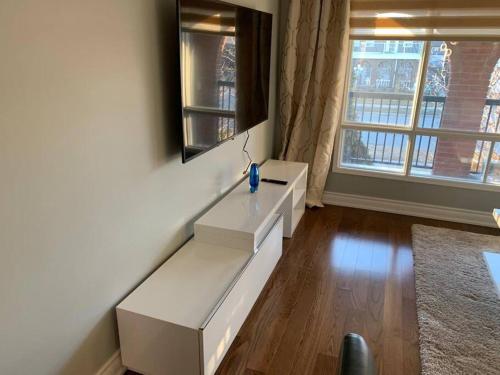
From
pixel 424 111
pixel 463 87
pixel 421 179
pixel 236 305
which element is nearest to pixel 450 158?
pixel 421 179

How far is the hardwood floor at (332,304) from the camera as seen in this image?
2.02 m

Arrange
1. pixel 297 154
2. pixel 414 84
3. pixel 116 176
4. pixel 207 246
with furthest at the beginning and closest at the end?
1. pixel 297 154
2. pixel 414 84
3. pixel 207 246
4. pixel 116 176

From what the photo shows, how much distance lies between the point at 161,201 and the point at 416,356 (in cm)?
152

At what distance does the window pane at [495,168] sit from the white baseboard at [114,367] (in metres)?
3.28

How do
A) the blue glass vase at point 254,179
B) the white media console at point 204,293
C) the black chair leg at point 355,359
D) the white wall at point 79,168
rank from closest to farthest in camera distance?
the black chair leg at point 355,359, the white wall at point 79,168, the white media console at point 204,293, the blue glass vase at point 254,179

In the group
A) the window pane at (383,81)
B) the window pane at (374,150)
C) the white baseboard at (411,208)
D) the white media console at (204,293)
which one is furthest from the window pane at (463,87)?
the white media console at (204,293)

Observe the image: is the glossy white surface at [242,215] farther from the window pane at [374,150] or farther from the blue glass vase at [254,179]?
the window pane at [374,150]

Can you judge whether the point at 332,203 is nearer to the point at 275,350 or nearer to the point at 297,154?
the point at 297,154

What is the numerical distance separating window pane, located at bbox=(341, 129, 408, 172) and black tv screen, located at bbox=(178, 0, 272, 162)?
1.32m

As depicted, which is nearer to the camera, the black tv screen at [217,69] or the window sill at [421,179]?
the black tv screen at [217,69]

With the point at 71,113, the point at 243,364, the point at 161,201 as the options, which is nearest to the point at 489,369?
the point at 243,364

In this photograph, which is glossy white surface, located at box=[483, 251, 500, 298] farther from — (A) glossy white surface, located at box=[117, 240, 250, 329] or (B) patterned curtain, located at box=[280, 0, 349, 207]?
(B) patterned curtain, located at box=[280, 0, 349, 207]

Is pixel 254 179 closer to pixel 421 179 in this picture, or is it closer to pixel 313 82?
pixel 313 82

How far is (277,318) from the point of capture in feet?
7.57
